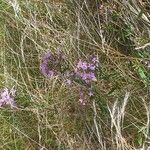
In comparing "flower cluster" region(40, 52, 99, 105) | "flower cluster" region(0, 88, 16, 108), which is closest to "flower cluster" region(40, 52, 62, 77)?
"flower cluster" region(40, 52, 99, 105)

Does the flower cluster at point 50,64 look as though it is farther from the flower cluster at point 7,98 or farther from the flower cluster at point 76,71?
the flower cluster at point 7,98

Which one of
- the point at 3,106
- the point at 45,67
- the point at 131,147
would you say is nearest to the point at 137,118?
the point at 131,147

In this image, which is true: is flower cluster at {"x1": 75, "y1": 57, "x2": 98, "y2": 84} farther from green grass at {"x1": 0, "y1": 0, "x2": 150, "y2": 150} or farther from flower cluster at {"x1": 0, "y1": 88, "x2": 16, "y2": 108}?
flower cluster at {"x1": 0, "y1": 88, "x2": 16, "y2": 108}

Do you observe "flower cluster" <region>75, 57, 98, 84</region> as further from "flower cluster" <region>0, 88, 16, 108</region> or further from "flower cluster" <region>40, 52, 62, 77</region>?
"flower cluster" <region>0, 88, 16, 108</region>

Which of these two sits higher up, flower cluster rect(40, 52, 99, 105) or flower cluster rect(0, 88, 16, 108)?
flower cluster rect(40, 52, 99, 105)

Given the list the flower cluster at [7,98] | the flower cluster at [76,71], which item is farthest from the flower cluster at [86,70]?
the flower cluster at [7,98]

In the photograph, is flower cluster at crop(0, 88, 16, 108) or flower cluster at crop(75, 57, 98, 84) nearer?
flower cluster at crop(75, 57, 98, 84)

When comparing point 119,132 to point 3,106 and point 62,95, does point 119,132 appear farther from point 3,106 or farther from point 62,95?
point 3,106

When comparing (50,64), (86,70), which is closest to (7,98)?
(50,64)
